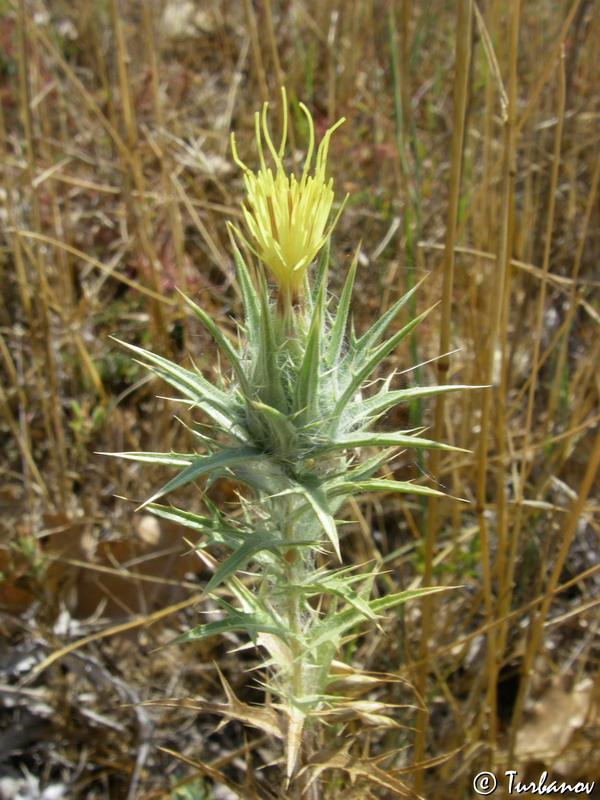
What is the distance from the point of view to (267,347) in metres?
1.02

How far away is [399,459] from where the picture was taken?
2.22 meters

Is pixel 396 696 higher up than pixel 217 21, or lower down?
lower down

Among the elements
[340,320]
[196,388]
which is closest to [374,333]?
[340,320]

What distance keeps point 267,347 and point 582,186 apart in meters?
2.85

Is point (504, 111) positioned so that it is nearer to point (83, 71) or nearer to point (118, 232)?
point (118, 232)

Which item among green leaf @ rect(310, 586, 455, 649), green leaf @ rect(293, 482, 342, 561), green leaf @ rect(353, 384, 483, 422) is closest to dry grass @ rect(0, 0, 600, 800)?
green leaf @ rect(310, 586, 455, 649)

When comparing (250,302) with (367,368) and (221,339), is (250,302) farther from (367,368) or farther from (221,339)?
(367,368)

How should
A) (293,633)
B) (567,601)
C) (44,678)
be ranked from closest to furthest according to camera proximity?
(293,633) < (44,678) < (567,601)

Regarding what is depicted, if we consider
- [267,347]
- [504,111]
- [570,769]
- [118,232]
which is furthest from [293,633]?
[118,232]

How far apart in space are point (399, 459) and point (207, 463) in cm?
137

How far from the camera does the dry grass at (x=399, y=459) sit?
6.20ft

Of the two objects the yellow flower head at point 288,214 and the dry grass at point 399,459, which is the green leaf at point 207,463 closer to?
the yellow flower head at point 288,214

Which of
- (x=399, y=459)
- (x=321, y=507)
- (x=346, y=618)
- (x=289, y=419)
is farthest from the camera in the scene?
(x=399, y=459)

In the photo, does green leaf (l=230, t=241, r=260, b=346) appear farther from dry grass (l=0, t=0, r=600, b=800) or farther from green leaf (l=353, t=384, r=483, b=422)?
dry grass (l=0, t=0, r=600, b=800)
